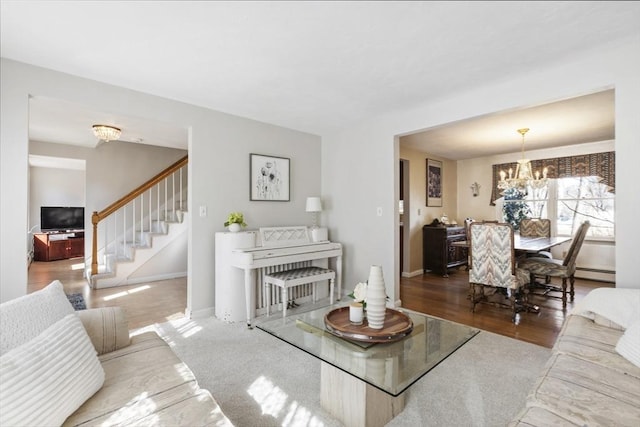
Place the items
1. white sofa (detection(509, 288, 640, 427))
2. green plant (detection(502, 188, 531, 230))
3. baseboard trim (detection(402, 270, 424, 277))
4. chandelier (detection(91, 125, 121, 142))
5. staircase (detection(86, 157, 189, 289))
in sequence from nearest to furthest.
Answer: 1. white sofa (detection(509, 288, 640, 427))
2. chandelier (detection(91, 125, 121, 142))
3. staircase (detection(86, 157, 189, 289))
4. baseboard trim (detection(402, 270, 424, 277))
5. green plant (detection(502, 188, 531, 230))

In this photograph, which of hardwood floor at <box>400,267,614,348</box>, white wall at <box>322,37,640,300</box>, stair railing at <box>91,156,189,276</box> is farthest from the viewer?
stair railing at <box>91,156,189,276</box>

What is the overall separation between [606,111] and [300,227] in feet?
12.7

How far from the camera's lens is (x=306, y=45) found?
2162 mm

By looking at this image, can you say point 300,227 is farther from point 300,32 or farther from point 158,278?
point 158,278

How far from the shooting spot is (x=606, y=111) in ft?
11.8

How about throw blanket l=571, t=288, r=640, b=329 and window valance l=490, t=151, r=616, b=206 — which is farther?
window valance l=490, t=151, r=616, b=206

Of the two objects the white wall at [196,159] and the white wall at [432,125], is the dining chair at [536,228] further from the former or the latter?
the white wall at [196,159]

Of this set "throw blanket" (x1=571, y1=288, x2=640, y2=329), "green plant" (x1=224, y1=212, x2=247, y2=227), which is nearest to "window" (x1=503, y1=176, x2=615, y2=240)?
"throw blanket" (x1=571, y1=288, x2=640, y2=329)

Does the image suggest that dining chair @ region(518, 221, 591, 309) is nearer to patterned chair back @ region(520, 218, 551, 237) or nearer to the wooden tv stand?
patterned chair back @ region(520, 218, 551, 237)

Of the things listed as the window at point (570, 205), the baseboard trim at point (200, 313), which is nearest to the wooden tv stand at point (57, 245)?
the baseboard trim at point (200, 313)

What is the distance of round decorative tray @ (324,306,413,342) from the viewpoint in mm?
1711

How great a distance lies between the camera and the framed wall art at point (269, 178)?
3789 millimetres

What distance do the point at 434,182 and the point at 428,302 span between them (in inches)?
116

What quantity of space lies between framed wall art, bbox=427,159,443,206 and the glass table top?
429 centimetres
